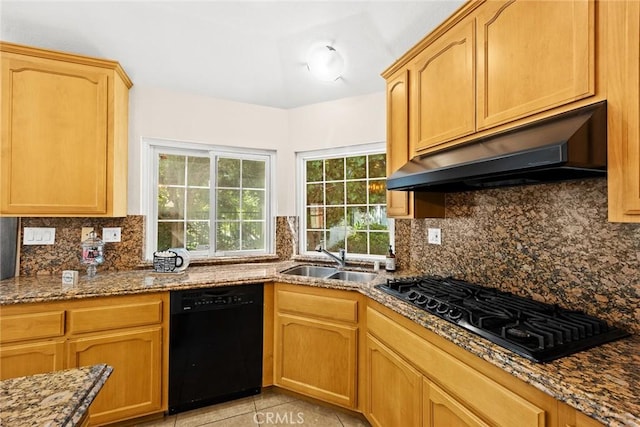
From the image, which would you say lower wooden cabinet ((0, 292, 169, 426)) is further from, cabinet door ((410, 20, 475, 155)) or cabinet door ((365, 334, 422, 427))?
cabinet door ((410, 20, 475, 155))

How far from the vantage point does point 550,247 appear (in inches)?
58.1

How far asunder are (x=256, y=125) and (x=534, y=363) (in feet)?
9.08

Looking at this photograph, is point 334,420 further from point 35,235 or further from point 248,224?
point 35,235

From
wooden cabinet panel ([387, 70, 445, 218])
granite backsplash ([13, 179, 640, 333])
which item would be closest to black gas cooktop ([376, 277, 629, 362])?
granite backsplash ([13, 179, 640, 333])

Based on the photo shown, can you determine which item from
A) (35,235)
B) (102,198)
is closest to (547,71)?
(102,198)

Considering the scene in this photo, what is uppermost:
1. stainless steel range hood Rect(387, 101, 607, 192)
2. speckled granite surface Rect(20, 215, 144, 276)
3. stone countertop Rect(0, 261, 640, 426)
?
stainless steel range hood Rect(387, 101, 607, 192)

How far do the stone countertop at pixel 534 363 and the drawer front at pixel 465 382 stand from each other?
0.09m

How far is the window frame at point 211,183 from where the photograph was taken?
8.67ft

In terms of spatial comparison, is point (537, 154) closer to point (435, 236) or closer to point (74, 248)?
point (435, 236)

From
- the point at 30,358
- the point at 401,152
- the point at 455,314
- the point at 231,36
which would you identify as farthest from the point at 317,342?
the point at 231,36

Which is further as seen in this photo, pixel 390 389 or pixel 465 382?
pixel 390 389

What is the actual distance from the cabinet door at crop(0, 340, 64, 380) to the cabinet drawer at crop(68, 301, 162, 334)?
0.44ft

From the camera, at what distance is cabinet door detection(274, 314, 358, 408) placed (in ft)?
6.60

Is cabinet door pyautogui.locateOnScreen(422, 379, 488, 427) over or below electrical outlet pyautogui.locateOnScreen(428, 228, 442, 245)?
below
